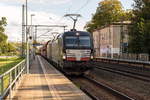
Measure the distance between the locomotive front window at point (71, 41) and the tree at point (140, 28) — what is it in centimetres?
2012

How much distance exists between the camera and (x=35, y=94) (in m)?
13.1

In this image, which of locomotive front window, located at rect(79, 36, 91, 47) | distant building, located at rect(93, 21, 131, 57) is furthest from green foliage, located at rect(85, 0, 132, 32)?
locomotive front window, located at rect(79, 36, 91, 47)

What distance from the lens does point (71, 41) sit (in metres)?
24.1

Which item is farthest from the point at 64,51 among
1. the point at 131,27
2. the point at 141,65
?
the point at 131,27

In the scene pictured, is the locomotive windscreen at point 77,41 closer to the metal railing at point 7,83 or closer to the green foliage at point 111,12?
the metal railing at point 7,83

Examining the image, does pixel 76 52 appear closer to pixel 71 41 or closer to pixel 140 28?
pixel 71 41

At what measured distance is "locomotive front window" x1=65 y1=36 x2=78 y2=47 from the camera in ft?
78.2

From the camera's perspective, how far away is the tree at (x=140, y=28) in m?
42.7

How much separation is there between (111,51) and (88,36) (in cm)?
4411

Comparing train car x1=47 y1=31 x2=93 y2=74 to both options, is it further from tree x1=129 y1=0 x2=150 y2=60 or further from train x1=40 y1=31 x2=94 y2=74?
tree x1=129 y1=0 x2=150 y2=60

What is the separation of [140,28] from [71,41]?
2104 cm

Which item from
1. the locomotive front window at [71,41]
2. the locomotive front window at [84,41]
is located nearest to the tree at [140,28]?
the locomotive front window at [84,41]

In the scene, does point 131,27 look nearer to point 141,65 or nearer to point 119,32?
point 141,65

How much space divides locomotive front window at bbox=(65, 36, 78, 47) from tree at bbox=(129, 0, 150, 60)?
2012 centimetres
